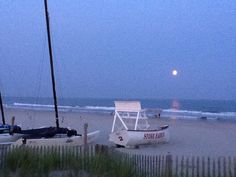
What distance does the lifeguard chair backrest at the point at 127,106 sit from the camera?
23.5 meters

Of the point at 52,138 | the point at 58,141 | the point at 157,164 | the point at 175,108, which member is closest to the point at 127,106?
the point at 58,141

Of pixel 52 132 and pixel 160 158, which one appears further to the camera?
pixel 52 132

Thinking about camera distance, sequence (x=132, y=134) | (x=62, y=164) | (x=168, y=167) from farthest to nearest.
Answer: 1. (x=132, y=134)
2. (x=62, y=164)
3. (x=168, y=167)

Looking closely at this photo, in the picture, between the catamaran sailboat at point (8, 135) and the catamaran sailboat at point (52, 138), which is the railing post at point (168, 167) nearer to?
the catamaran sailboat at point (52, 138)

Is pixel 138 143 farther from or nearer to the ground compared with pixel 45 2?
nearer to the ground

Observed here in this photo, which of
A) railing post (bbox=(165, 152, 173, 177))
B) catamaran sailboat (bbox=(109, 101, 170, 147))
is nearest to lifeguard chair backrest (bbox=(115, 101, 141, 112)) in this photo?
catamaran sailboat (bbox=(109, 101, 170, 147))

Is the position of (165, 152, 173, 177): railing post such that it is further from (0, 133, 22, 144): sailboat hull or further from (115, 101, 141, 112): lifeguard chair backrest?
(0, 133, 22, 144): sailboat hull

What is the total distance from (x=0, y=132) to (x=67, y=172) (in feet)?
40.1

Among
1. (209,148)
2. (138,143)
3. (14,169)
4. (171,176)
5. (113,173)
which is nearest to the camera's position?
(171,176)

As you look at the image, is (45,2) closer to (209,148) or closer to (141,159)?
(209,148)

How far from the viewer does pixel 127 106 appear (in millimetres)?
23688

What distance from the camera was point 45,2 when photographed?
26.4m

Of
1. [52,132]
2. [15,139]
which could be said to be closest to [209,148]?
[52,132]

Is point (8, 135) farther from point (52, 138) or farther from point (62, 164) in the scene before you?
point (62, 164)
